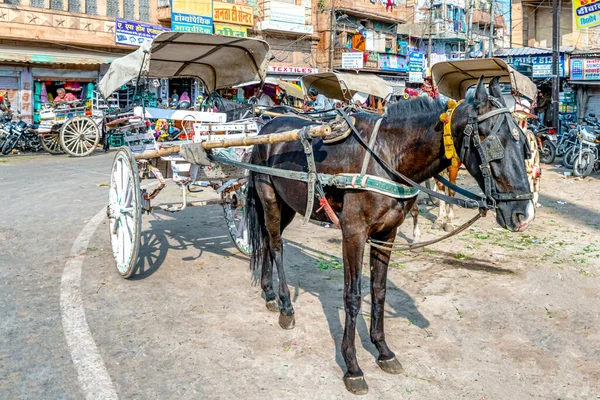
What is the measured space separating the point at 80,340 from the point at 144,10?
2450 cm

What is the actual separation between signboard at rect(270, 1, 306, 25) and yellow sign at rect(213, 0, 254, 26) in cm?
197

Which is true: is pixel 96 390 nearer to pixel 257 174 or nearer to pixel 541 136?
pixel 257 174

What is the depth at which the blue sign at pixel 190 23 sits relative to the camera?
81.7 ft

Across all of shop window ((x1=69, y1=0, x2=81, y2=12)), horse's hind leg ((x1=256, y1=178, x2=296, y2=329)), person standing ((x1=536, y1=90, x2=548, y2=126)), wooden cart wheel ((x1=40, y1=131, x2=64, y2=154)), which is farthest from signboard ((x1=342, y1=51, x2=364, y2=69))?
horse's hind leg ((x1=256, y1=178, x2=296, y2=329))

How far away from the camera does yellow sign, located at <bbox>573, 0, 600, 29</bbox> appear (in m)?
15.4

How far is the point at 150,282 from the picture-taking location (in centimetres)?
564

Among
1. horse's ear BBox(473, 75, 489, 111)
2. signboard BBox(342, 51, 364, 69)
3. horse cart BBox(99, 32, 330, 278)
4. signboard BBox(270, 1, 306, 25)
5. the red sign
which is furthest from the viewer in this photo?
signboard BBox(270, 1, 306, 25)

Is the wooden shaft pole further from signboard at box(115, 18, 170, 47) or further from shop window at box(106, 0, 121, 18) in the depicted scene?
shop window at box(106, 0, 121, 18)

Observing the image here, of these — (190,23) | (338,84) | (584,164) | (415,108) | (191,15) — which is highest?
(191,15)

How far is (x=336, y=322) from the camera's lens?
470cm

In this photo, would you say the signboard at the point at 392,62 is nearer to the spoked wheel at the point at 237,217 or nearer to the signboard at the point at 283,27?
the signboard at the point at 283,27

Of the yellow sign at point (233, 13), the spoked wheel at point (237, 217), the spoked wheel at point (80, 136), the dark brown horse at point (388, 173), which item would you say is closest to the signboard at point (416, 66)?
the yellow sign at point (233, 13)

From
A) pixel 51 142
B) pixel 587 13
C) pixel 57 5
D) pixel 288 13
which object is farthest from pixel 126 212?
pixel 288 13

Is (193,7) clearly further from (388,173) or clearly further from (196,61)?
(388,173)
